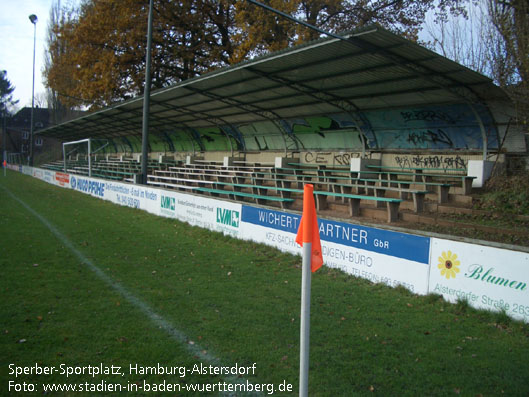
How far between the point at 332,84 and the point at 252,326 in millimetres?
9749

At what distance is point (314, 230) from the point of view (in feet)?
8.50

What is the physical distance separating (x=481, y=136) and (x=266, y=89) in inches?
279

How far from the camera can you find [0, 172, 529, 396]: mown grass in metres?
3.53

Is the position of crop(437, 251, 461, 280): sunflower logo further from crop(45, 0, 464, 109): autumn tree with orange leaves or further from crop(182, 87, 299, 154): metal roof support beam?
crop(45, 0, 464, 109): autumn tree with orange leaves

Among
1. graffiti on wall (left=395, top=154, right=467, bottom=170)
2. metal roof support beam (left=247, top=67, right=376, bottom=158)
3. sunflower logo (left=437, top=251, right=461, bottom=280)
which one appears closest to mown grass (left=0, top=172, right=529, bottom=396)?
sunflower logo (left=437, top=251, right=461, bottom=280)

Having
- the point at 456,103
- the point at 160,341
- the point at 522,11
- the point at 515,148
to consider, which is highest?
the point at 522,11

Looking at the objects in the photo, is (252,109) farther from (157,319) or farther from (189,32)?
(157,319)

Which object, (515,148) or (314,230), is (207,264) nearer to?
(314,230)

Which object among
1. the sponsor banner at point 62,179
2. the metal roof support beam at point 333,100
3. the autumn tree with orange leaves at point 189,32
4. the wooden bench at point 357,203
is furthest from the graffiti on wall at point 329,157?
the sponsor banner at point 62,179

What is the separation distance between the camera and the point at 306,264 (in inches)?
97.6

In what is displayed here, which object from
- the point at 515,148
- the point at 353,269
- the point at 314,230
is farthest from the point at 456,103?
the point at 314,230

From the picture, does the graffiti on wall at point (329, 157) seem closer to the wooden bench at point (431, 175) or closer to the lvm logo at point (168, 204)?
the wooden bench at point (431, 175)

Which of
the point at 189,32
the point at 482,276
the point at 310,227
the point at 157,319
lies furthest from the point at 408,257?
the point at 189,32

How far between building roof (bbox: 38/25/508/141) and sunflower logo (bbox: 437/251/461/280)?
186 inches
